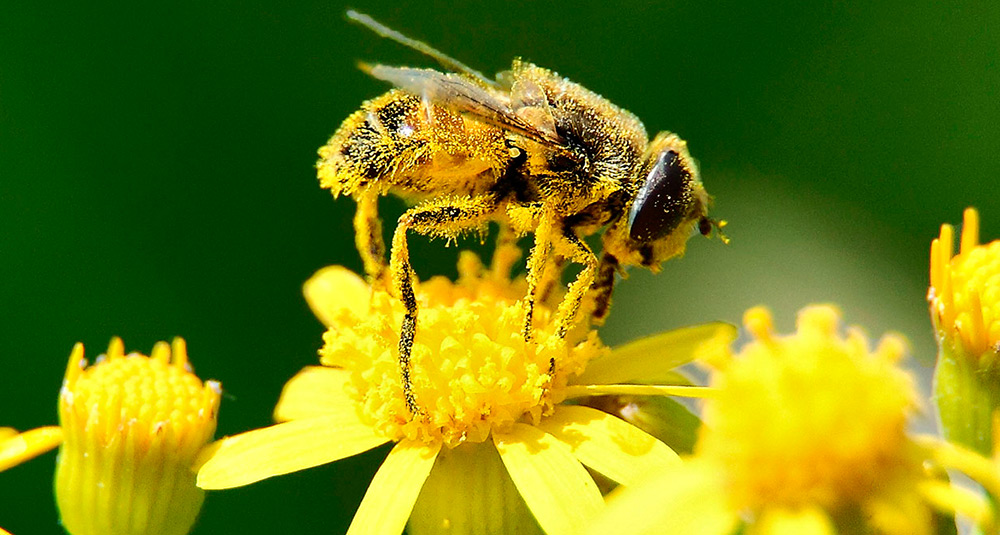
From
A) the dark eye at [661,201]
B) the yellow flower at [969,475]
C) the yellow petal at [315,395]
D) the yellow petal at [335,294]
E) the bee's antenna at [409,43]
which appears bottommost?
the yellow flower at [969,475]

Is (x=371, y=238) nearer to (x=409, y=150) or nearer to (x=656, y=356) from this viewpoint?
(x=409, y=150)

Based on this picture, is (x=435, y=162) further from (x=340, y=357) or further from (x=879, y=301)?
(x=879, y=301)

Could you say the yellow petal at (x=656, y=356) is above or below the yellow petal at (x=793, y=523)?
above

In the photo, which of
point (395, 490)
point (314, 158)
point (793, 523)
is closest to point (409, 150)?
point (395, 490)

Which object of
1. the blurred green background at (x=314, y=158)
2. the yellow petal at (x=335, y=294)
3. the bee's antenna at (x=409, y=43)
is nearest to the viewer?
the bee's antenna at (x=409, y=43)

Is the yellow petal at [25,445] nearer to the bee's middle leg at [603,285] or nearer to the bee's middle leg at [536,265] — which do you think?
the bee's middle leg at [536,265]

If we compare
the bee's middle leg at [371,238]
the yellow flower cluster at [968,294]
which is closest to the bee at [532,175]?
the bee's middle leg at [371,238]
